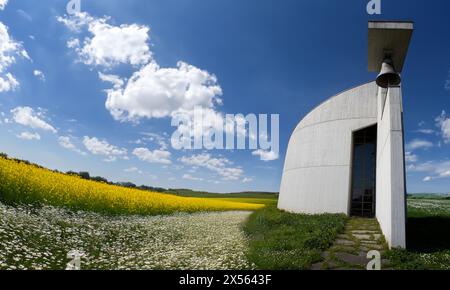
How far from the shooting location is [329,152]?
19.1m

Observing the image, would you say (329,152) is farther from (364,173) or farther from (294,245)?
(294,245)

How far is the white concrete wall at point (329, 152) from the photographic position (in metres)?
18.0

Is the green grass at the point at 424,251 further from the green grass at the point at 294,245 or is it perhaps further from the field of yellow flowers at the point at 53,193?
the field of yellow flowers at the point at 53,193

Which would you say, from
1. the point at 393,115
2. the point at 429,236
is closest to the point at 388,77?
the point at 393,115

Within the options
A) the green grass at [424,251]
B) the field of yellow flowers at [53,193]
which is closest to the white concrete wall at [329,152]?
the green grass at [424,251]

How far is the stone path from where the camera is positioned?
7.94m

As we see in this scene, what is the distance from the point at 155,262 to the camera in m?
7.98

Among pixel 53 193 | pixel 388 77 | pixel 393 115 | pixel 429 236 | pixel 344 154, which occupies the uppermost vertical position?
pixel 388 77

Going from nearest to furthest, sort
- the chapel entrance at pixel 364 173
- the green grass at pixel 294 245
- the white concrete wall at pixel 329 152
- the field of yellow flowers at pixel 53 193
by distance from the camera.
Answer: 1. the green grass at pixel 294 245
2. the field of yellow flowers at pixel 53 193
3. the chapel entrance at pixel 364 173
4. the white concrete wall at pixel 329 152

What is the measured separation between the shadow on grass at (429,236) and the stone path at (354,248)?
991mm

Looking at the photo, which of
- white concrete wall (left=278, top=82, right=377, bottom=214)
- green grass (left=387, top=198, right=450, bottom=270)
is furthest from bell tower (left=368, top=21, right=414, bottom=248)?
white concrete wall (left=278, top=82, right=377, bottom=214)

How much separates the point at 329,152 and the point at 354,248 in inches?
399
